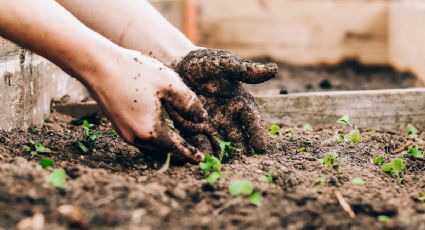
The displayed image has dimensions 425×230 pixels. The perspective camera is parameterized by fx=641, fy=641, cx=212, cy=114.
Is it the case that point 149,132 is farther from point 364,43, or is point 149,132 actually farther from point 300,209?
point 364,43

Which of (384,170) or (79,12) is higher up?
(79,12)

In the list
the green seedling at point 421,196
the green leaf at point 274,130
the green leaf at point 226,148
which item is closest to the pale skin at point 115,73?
the green leaf at point 226,148

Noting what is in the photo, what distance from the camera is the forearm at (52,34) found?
Result: 193cm

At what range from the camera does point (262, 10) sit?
573 cm

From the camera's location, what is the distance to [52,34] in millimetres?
1943

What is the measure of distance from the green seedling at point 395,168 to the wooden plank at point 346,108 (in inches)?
37.0

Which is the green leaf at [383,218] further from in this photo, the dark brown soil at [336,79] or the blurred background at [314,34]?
the blurred background at [314,34]

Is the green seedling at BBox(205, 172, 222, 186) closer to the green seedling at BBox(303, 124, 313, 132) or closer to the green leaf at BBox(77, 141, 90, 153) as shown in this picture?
the green leaf at BBox(77, 141, 90, 153)

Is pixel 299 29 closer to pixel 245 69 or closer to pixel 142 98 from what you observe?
pixel 245 69

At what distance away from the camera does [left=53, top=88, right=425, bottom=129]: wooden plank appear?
121 inches

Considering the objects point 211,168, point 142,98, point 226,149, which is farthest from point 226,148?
point 142,98

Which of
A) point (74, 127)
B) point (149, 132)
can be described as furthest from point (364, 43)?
point (149, 132)

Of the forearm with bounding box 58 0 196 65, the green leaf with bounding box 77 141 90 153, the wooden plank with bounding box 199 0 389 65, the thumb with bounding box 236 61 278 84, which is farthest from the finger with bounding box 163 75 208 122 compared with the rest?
the wooden plank with bounding box 199 0 389 65

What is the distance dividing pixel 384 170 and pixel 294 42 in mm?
3609
